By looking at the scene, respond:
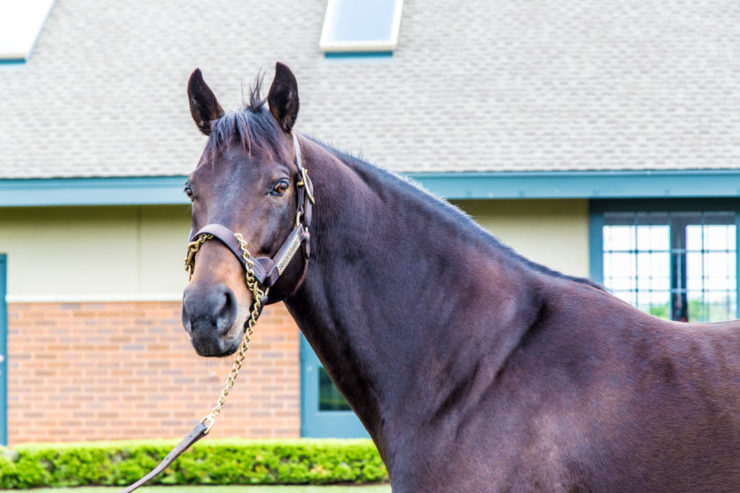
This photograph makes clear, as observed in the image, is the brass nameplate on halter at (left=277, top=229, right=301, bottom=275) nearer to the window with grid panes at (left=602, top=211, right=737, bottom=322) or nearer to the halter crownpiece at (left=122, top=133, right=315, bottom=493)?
the halter crownpiece at (left=122, top=133, right=315, bottom=493)

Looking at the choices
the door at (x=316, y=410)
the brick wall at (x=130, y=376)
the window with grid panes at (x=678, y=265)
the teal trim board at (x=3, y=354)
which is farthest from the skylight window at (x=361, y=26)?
the teal trim board at (x=3, y=354)

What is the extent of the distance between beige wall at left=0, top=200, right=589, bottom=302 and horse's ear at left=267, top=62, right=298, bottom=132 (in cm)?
724

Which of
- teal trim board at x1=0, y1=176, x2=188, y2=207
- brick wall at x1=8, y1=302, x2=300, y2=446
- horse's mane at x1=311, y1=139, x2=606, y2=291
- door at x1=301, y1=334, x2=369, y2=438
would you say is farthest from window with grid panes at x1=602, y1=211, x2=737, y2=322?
horse's mane at x1=311, y1=139, x2=606, y2=291

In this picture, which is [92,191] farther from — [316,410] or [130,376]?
[316,410]

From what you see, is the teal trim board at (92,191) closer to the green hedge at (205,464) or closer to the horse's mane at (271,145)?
the green hedge at (205,464)

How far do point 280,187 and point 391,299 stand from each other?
1.80 ft

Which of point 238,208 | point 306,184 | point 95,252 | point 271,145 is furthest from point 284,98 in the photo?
point 95,252

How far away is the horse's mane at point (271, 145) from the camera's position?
2762 millimetres

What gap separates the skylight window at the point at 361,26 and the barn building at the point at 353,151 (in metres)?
0.07

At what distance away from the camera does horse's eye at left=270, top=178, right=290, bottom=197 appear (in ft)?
8.93

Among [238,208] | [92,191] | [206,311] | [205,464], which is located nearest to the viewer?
[206,311]

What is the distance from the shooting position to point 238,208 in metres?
2.66

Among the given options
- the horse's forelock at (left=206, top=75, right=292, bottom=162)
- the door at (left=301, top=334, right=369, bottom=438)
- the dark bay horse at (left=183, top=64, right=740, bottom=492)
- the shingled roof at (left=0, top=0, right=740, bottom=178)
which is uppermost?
the shingled roof at (left=0, top=0, right=740, bottom=178)

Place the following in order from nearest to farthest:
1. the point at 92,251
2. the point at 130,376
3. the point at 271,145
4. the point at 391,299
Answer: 1. the point at 271,145
2. the point at 391,299
3. the point at 130,376
4. the point at 92,251
